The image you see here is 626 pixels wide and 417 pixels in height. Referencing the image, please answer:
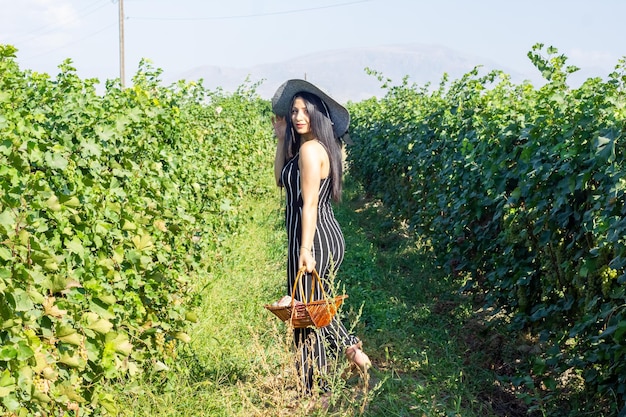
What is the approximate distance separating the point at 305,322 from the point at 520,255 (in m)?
1.63

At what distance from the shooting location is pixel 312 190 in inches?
187

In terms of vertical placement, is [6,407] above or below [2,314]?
below

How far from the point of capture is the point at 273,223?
37.4ft

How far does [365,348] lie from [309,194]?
5.89 ft

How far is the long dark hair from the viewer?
488 cm

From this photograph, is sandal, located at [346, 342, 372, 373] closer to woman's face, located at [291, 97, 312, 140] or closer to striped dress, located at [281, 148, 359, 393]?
striped dress, located at [281, 148, 359, 393]

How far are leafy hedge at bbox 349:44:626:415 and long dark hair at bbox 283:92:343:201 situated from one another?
1.11 metres

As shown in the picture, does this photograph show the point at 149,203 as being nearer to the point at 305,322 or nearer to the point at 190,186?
the point at 305,322

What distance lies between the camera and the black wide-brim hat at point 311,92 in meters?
4.95

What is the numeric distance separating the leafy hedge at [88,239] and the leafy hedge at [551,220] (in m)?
2.11

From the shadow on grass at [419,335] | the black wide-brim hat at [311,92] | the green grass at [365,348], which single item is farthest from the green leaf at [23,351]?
the black wide-brim hat at [311,92]

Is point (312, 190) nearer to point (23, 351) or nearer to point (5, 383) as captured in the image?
point (23, 351)

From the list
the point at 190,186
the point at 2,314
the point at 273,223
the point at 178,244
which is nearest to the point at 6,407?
the point at 2,314

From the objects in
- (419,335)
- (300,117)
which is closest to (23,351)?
(300,117)
